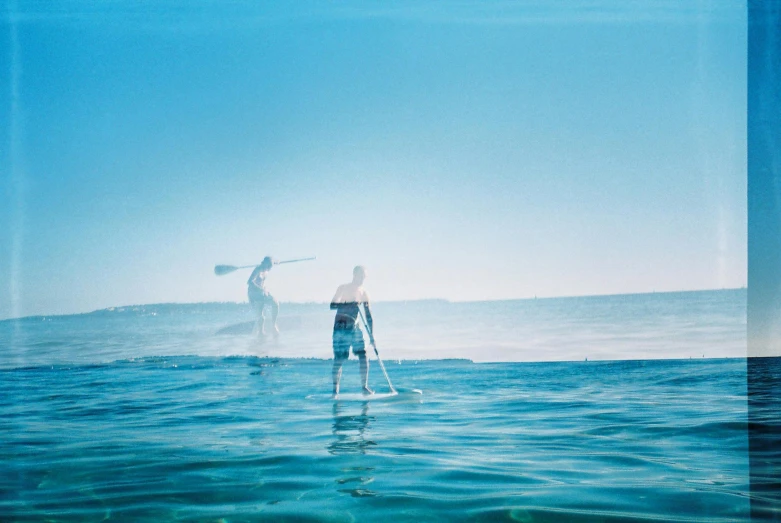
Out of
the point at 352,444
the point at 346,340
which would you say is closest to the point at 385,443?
the point at 352,444

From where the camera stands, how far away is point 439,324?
742 inches

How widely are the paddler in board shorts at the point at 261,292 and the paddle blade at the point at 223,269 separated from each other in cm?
38

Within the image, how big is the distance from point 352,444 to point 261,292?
225 inches

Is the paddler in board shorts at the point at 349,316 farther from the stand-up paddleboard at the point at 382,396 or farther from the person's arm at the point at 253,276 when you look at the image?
the person's arm at the point at 253,276

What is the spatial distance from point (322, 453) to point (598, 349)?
10299 mm

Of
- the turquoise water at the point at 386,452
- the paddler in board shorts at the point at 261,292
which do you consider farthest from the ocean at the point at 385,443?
the paddler in board shorts at the point at 261,292

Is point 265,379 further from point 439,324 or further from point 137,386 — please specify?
point 439,324

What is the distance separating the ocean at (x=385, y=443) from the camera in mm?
2828

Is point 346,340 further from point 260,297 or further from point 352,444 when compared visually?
point 260,297

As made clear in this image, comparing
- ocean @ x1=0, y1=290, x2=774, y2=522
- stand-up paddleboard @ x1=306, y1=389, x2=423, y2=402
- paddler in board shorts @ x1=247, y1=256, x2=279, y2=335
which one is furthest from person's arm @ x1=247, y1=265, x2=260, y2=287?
stand-up paddleboard @ x1=306, y1=389, x2=423, y2=402

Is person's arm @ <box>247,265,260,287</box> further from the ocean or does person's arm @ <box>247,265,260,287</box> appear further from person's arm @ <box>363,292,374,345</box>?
person's arm @ <box>363,292,374,345</box>

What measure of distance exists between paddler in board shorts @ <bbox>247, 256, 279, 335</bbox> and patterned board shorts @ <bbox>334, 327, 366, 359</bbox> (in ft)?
10.3

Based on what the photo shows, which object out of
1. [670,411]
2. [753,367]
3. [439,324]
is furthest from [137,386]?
[439,324]

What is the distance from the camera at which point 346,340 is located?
610cm
